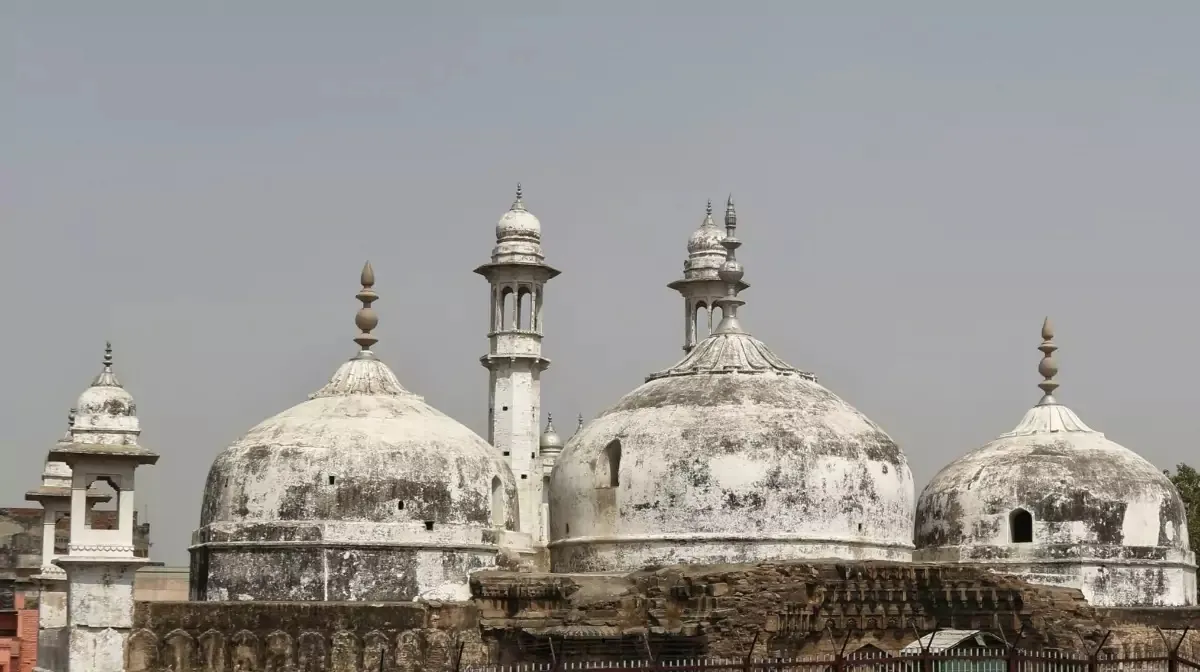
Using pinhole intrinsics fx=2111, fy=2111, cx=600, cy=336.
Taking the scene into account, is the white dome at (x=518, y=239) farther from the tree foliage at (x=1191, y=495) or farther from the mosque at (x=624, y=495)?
the tree foliage at (x=1191, y=495)

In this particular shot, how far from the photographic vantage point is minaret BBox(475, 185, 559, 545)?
3800 cm

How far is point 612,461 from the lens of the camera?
109 ft

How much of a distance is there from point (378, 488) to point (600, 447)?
370cm

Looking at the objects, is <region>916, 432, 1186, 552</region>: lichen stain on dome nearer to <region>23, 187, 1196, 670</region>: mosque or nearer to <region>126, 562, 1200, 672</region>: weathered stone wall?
<region>23, 187, 1196, 670</region>: mosque

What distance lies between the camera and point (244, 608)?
2941 cm

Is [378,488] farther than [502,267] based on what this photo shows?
No

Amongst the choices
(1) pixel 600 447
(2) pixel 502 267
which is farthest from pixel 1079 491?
(2) pixel 502 267

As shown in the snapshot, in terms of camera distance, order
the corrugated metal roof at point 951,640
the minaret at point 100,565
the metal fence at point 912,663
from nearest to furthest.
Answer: the metal fence at point 912,663 < the minaret at point 100,565 < the corrugated metal roof at point 951,640

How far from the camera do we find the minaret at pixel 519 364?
3800 cm

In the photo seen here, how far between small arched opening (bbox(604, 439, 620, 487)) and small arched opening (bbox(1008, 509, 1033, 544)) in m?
7.36

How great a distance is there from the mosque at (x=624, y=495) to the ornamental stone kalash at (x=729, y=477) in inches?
1.3

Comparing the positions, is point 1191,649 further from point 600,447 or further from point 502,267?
point 502,267

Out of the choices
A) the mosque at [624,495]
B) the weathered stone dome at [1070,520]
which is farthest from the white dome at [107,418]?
the weathered stone dome at [1070,520]

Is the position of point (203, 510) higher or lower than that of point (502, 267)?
lower
